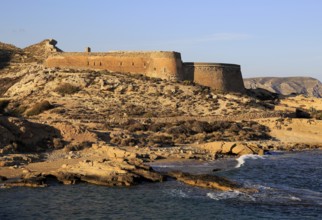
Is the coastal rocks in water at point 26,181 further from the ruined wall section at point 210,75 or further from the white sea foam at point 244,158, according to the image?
the ruined wall section at point 210,75

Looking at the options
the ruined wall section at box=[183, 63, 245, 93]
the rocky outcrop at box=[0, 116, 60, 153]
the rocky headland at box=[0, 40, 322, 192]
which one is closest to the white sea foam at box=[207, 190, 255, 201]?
the rocky headland at box=[0, 40, 322, 192]

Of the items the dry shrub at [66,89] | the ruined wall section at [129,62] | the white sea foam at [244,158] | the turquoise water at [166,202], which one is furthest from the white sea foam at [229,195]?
the ruined wall section at [129,62]

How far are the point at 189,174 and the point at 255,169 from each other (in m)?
5.26

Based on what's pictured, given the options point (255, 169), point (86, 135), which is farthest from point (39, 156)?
point (255, 169)

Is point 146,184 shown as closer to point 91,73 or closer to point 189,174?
point 189,174

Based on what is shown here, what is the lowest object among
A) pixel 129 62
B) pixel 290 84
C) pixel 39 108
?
pixel 39 108

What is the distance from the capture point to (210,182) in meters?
22.3

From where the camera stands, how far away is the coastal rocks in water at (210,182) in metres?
21.9

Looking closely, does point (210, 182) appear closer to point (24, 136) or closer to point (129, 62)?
point (24, 136)

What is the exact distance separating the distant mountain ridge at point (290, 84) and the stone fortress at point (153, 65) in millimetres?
97246

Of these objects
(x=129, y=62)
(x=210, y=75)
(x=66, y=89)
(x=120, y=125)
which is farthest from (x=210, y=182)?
(x=129, y=62)

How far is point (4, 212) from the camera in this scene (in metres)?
17.4

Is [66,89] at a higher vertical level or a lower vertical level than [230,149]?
higher

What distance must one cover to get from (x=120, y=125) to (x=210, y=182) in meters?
17.3
